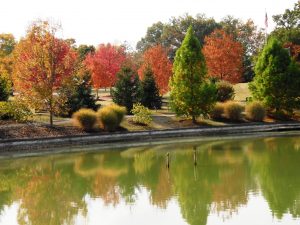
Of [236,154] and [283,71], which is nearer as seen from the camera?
[236,154]

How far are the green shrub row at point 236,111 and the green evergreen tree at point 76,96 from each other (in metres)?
11.2

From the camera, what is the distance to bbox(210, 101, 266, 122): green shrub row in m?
48.4

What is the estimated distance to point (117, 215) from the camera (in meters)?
19.1

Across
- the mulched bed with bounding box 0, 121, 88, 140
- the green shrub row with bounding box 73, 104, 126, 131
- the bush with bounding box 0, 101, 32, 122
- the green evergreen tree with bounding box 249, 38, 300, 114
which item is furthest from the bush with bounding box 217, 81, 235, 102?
the bush with bounding box 0, 101, 32, 122

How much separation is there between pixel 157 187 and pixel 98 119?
19.3 m

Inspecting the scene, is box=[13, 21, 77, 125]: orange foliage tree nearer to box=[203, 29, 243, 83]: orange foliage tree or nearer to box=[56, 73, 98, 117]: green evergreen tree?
box=[56, 73, 98, 117]: green evergreen tree

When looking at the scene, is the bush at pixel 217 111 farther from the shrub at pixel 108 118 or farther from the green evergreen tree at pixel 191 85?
the shrub at pixel 108 118

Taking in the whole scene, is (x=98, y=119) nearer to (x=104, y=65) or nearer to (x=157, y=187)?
(x=157, y=187)

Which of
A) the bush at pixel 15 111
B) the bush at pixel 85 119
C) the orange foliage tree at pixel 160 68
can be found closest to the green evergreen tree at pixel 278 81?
the orange foliage tree at pixel 160 68

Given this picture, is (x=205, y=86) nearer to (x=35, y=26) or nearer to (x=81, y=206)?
(x=35, y=26)

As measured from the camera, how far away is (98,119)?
139 ft

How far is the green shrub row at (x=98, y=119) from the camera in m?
41.5

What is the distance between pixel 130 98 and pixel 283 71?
15.5 meters

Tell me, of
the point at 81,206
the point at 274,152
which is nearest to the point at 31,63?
the point at 274,152
